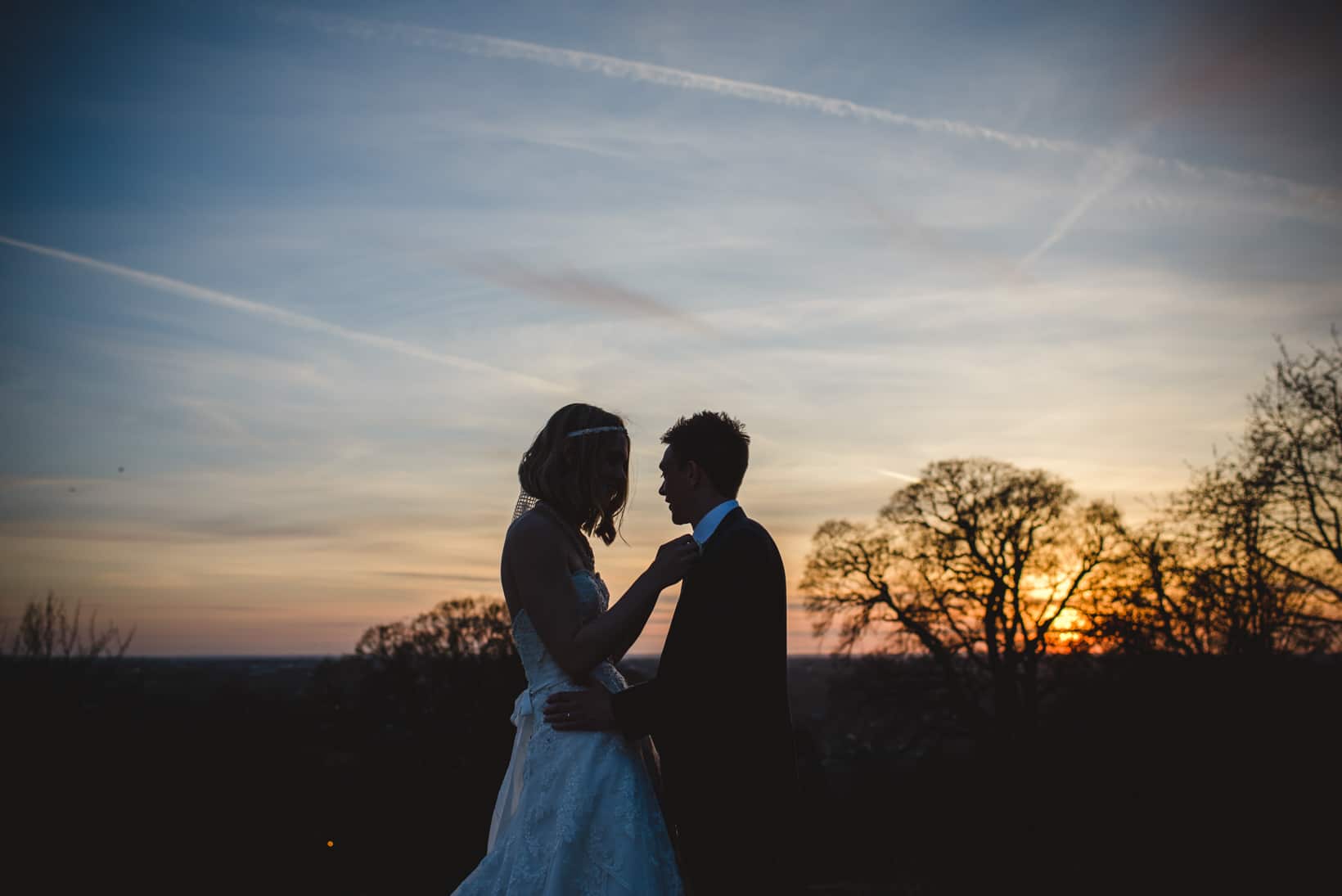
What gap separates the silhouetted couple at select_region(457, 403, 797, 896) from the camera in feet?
11.5

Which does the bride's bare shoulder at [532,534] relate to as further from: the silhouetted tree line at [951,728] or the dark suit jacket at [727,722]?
the silhouetted tree line at [951,728]

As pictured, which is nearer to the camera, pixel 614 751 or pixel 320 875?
pixel 614 751

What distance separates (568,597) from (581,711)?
44 cm

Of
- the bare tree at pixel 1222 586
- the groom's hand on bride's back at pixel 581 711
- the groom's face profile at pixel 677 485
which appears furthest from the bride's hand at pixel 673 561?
the bare tree at pixel 1222 586

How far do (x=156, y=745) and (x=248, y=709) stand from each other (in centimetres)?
628

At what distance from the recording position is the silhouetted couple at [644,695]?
3516mm

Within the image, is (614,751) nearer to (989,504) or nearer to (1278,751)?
(1278,751)

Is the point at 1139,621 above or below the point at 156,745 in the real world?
above

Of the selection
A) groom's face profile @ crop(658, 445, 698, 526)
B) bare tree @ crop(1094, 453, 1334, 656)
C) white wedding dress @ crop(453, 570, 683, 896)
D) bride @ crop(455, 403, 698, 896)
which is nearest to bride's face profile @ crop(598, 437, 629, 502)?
bride @ crop(455, 403, 698, 896)

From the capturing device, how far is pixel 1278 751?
18.0 metres

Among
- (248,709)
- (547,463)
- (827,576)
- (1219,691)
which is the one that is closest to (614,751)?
(547,463)

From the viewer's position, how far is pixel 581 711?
3.78 m

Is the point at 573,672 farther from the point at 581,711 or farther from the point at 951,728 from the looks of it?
the point at 951,728

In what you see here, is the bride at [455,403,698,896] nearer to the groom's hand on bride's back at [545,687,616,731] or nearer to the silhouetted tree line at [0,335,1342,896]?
the groom's hand on bride's back at [545,687,616,731]
